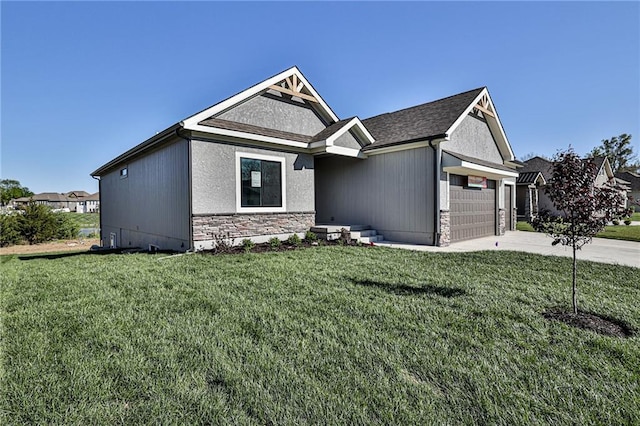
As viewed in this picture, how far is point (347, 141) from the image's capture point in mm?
11469

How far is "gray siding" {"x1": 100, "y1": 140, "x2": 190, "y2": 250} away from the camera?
909cm

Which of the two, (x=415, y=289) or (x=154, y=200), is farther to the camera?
(x=154, y=200)

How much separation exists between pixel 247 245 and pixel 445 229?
22.5 feet

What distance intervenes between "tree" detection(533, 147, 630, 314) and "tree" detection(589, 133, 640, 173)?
224ft

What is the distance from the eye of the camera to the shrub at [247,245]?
8.71m

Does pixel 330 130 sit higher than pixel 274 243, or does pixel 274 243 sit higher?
pixel 330 130

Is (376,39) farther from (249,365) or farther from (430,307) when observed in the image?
(249,365)

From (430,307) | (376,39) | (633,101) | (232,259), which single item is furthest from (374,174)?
(633,101)

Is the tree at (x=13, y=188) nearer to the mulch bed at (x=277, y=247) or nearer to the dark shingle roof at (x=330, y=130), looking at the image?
the mulch bed at (x=277, y=247)

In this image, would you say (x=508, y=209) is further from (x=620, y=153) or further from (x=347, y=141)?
(x=620, y=153)

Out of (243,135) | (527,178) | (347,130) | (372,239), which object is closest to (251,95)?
(243,135)

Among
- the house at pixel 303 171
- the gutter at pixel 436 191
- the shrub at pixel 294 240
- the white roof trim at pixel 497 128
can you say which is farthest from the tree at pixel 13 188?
the white roof trim at pixel 497 128

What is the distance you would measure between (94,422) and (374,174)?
36.4 feet

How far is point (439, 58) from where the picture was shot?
11945 mm
